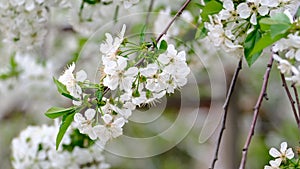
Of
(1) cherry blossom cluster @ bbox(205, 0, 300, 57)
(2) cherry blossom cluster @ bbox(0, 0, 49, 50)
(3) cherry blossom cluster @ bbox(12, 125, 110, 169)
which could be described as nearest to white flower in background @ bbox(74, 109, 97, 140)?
(1) cherry blossom cluster @ bbox(205, 0, 300, 57)

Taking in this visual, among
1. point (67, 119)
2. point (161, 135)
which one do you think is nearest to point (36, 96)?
point (161, 135)

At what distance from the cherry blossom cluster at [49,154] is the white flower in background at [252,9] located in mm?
885

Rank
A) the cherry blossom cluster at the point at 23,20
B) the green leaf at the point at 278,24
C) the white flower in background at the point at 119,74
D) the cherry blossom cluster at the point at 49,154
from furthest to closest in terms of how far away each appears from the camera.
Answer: the cherry blossom cluster at the point at 49,154 → the cherry blossom cluster at the point at 23,20 → the white flower in background at the point at 119,74 → the green leaf at the point at 278,24

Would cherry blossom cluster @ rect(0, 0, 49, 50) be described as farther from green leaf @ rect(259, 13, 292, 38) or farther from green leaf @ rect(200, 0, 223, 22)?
green leaf @ rect(259, 13, 292, 38)

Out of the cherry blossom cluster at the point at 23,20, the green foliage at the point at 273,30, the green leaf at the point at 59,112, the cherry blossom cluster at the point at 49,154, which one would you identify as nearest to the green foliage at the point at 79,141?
the cherry blossom cluster at the point at 49,154

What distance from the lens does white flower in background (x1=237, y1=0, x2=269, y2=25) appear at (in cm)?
102

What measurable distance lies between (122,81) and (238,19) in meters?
0.26

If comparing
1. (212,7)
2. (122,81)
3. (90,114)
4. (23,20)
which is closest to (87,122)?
(90,114)

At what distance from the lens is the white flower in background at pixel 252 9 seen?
102 centimetres

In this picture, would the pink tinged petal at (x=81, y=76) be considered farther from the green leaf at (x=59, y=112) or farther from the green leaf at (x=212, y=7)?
the green leaf at (x=212, y=7)

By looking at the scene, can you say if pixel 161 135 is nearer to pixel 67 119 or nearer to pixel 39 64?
pixel 39 64

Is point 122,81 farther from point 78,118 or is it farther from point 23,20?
point 23,20

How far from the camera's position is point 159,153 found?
313 centimetres

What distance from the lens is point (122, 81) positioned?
3.12ft
